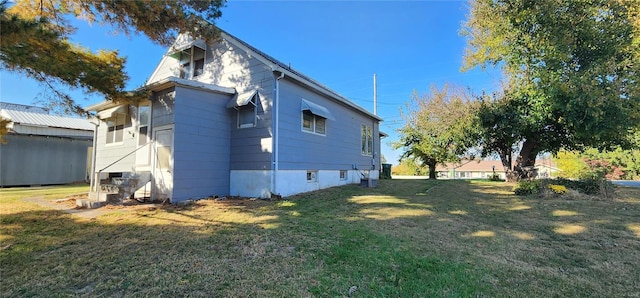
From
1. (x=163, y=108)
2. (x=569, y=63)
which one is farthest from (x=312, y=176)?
(x=569, y=63)

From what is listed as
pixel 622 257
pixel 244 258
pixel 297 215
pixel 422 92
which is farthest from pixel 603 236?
pixel 422 92

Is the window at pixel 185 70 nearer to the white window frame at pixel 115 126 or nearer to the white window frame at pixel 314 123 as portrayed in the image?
the white window frame at pixel 115 126

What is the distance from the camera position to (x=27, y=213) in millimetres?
7348

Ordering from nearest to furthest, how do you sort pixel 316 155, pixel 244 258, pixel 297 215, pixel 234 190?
pixel 244 258
pixel 297 215
pixel 234 190
pixel 316 155

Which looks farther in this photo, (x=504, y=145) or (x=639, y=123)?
(x=504, y=145)

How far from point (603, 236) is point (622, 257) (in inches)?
51.6

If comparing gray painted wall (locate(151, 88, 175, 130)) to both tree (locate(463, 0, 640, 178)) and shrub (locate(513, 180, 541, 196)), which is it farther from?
tree (locate(463, 0, 640, 178))

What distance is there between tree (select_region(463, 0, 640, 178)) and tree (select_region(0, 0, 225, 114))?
1195 cm

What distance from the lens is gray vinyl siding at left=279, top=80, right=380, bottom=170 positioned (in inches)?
386

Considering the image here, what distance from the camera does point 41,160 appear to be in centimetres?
1659

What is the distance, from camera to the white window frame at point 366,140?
51.5 feet

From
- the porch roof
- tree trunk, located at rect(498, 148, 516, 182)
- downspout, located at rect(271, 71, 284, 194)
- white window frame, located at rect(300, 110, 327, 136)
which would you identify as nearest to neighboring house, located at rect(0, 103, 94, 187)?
the porch roof

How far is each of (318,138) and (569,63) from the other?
10.5m

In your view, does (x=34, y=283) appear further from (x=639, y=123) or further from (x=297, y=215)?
(x=639, y=123)
